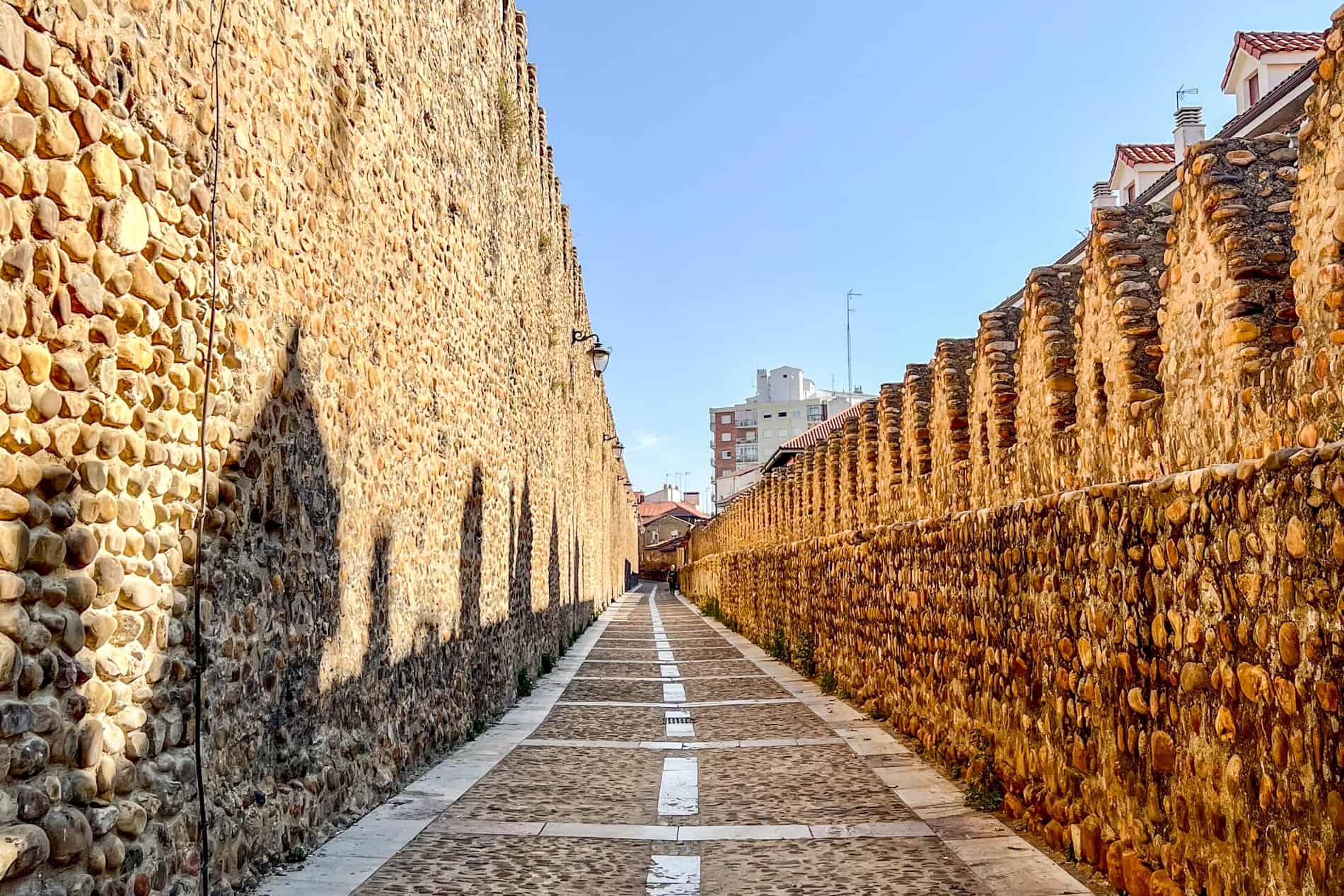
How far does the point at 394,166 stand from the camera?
7133mm

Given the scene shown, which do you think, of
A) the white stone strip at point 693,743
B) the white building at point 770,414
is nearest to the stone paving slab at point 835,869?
the white stone strip at point 693,743

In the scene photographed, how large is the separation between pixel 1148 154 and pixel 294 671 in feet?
76.3

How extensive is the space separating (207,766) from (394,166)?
14.0 feet

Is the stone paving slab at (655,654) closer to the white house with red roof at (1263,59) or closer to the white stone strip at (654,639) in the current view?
the white stone strip at (654,639)

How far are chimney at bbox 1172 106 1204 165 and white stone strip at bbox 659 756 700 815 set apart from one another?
1904cm

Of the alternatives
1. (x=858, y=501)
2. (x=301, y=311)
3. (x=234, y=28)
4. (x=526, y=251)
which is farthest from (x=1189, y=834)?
(x=526, y=251)

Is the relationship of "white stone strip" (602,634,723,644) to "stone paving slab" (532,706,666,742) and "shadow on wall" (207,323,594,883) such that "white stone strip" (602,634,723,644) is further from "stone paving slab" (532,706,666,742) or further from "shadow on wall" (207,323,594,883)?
"shadow on wall" (207,323,594,883)

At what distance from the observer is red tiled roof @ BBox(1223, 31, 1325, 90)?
19.2 meters

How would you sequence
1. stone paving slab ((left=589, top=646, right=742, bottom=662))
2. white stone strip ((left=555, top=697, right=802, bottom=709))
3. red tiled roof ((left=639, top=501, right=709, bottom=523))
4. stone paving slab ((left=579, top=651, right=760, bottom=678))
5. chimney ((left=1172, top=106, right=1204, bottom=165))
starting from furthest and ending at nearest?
red tiled roof ((left=639, top=501, right=709, bottom=523)), chimney ((left=1172, top=106, right=1204, bottom=165)), stone paving slab ((left=589, top=646, right=742, bottom=662)), stone paving slab ((left=579, top=651, right=760, bottom=678)), white stone strip ((left=555, top=697, right=802, bottom=709))

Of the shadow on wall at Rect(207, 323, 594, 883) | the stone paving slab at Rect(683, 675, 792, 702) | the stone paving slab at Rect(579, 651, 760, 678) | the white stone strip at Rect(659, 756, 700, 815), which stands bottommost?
the stone paving slab at Rect(579, 651, 760, 678)

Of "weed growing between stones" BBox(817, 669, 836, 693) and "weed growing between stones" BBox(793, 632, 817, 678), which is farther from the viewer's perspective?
"weed growing between stones" BBox(793, 632, 817, 678)

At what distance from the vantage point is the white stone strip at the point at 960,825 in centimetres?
475

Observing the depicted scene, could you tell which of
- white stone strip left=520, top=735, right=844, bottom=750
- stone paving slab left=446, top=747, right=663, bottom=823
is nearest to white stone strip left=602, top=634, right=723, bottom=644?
white stone strip left=520, top=735, right=844, bottom=750

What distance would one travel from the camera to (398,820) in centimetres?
605
